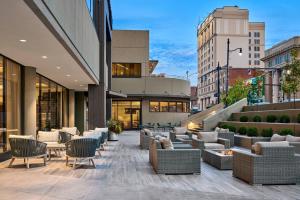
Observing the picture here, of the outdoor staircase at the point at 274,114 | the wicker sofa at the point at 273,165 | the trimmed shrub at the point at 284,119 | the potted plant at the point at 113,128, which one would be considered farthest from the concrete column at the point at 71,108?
the wicker sofa at the point at 273,165

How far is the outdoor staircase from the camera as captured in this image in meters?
18.0

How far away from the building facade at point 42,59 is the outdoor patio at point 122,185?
3.30 metres

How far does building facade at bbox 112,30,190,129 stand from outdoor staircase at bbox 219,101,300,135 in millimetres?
12678

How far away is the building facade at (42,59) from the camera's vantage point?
780 centimetres

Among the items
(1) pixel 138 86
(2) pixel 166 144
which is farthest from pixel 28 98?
(1) pixel 138 86

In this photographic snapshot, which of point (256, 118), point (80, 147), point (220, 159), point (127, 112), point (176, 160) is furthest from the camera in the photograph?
point (127, 112)

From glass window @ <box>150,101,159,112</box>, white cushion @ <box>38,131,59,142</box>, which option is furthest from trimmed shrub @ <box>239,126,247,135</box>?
glass window @ <box>150,101,159,112</box>

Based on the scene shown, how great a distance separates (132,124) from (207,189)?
31531mm

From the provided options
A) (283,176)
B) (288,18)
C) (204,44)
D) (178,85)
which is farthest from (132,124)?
(288,18)

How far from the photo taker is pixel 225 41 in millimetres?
114250

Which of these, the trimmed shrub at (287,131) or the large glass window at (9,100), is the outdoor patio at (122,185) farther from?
the trimmed shrub at (287,131)

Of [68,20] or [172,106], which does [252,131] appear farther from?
[172,106]

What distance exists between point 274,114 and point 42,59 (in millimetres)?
13332

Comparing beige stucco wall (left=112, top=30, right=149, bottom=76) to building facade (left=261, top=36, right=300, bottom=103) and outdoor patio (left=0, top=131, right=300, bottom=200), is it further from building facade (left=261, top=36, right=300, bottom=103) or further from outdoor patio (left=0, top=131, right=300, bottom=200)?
building facade (left=261, top=36, right=300, bottom=103)
